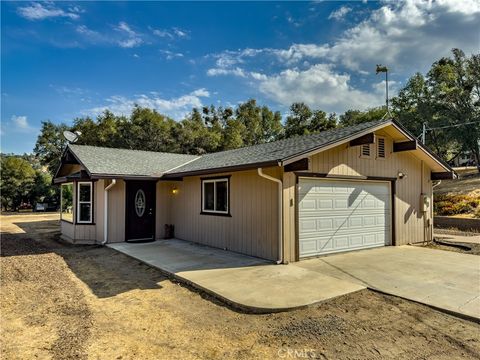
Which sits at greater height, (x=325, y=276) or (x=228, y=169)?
(x=228, y=169)

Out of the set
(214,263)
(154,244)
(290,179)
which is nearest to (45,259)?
(154,244)

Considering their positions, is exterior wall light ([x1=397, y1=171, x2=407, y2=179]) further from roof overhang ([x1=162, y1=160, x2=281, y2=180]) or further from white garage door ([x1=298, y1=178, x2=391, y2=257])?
roof overhang ([x1=162, y1=160, x2=281, y2=180])

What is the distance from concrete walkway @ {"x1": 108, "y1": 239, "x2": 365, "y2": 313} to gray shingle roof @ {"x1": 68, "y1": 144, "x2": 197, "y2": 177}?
2900 mm

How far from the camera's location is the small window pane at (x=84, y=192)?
35.6 feet

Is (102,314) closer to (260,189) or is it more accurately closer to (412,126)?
(260,189)

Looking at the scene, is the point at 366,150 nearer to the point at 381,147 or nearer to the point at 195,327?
the point at 381,147

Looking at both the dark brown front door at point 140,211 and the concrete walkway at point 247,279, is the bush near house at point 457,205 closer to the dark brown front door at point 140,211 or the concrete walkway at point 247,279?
the concrete walkway at point 247,279

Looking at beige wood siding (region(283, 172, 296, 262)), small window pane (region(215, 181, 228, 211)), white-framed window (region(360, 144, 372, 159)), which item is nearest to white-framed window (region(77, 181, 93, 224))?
small window pane (region(215, 181, 228, 211))

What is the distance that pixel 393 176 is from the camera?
9.62m

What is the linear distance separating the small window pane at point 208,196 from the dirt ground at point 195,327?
155 inches

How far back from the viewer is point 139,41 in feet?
41.4

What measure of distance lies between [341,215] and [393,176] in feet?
8.67

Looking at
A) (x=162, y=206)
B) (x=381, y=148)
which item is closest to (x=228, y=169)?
(x=162, y=206)

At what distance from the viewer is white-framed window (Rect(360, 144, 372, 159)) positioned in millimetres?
8835
